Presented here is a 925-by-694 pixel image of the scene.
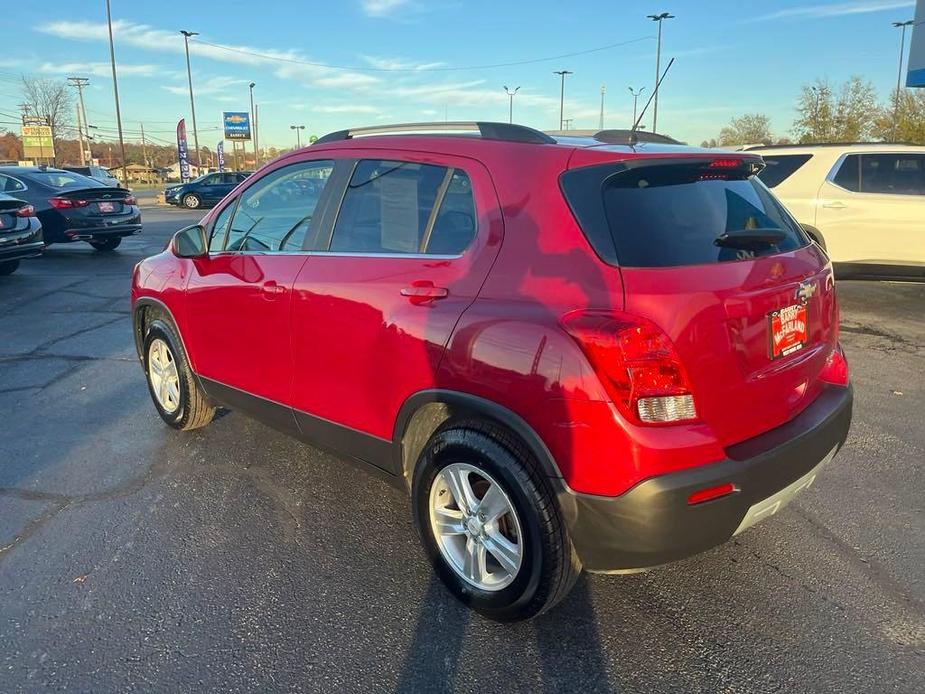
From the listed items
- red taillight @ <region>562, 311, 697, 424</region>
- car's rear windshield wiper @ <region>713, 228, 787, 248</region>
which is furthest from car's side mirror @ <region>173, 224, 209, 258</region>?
car's rear windshield wiper @ <region>713, 228, 787, 248</region>

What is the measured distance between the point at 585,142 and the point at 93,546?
9.25 ft

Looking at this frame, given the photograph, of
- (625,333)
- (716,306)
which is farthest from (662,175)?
(625,333)

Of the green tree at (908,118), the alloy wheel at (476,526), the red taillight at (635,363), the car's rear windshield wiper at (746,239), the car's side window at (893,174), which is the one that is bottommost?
the alloy wheel at (476,526)

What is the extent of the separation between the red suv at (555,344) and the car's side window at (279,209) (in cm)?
5

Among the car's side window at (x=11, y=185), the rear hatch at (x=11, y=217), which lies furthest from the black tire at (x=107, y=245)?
the rear hatch at (x=11, y=217)

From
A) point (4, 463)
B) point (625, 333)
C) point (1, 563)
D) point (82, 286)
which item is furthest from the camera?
point (82, 286)

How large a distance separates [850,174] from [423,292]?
7252 millimetres

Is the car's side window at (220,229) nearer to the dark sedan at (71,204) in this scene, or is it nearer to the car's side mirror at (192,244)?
the car's side mirror at (192,244)

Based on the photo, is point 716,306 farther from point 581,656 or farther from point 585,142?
point 581,656

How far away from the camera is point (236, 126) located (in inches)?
2359

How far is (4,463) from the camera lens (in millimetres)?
4020

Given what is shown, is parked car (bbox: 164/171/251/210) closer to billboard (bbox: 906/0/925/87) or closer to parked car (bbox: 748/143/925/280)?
billboard (bbox: 906/0/925/87)

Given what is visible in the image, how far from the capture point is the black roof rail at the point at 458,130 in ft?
8.77

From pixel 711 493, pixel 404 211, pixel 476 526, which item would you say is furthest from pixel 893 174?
pixel 476 526
